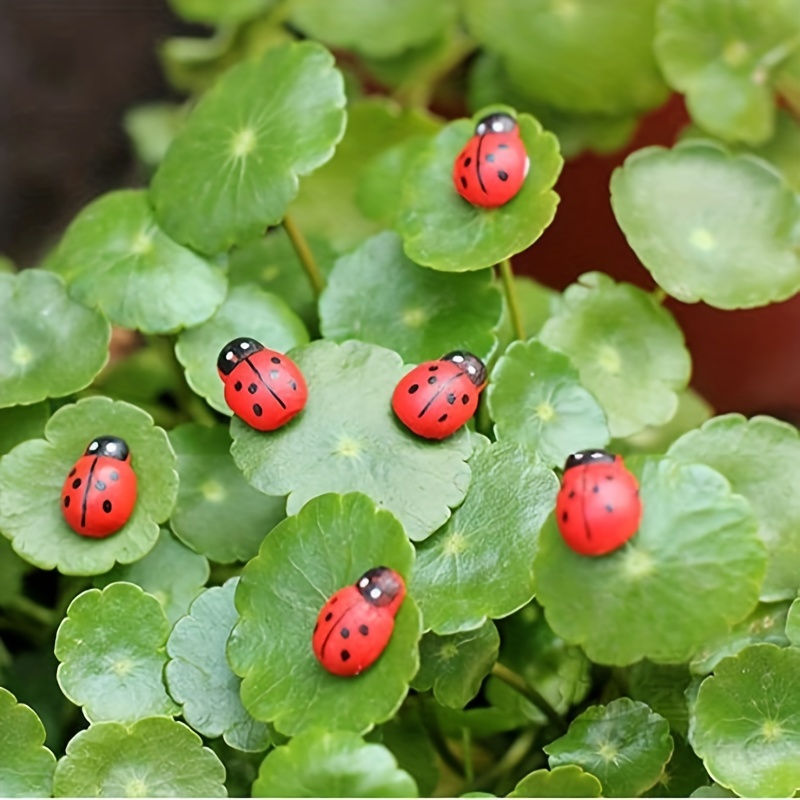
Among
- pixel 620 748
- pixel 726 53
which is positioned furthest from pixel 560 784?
pixel 726 53

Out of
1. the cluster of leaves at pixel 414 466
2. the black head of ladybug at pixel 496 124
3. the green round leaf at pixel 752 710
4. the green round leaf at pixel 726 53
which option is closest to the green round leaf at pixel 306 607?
the cluster of leaves at pixel 414 466

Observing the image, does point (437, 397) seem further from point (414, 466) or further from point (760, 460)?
point (760, 460)

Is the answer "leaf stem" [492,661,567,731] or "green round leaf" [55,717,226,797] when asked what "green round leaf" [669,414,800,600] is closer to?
"leaf stem" [492,661,567,731]

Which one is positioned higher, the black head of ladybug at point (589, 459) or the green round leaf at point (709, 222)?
the black head of ladybug at point (589, 459)

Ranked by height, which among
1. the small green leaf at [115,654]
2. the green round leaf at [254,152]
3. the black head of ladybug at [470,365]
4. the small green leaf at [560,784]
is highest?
the green round leaf at [254,152]

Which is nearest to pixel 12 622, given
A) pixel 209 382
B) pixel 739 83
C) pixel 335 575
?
pixel 209 382

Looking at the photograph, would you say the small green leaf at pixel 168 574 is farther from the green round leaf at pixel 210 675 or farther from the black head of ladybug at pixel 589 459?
the black head of ladybug at pixel 589 459

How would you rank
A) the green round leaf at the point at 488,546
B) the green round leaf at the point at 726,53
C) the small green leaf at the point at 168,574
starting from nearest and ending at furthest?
1. the green round leaf at the point at 488,546
2. the small green leaf at the point at 168,574
3. the green round leaf at the point at 726,53

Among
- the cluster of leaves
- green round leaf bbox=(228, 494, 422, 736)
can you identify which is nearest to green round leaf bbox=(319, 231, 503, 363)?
the cluster of leaves
